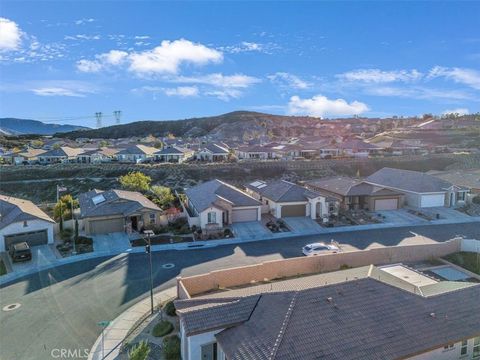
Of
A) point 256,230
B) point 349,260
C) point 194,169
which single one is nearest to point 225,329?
point 349,260

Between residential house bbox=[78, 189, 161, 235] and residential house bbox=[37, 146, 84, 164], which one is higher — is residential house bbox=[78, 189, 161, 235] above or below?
below

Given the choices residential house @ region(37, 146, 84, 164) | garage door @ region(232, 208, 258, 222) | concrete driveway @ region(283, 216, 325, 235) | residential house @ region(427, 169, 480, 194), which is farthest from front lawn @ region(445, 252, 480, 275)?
residential house @ region(37, 146, 84, 164)

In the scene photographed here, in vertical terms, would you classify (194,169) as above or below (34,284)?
above

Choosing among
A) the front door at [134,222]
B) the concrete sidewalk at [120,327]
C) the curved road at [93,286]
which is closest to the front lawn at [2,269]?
the curved road at [93,286]

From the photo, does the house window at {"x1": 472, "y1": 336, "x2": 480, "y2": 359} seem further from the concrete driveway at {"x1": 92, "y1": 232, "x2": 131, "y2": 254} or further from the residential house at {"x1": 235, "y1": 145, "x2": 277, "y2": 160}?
the residential house at {"x1": 235, "y1": 145, "x2": 277, "y2": 160}

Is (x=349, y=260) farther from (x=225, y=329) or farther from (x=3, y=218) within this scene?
(x=3, y=218)

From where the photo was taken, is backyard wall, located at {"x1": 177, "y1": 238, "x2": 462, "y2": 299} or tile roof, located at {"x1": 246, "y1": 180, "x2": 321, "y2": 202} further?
tile roof, located at {"x1": 246, "y1": 180, "x2": 321, "y2": 202}

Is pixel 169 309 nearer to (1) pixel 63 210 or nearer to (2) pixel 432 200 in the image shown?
(1) pixel 63 210

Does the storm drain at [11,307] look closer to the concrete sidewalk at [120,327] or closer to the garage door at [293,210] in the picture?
the concrete sidewalk at [120,327]
